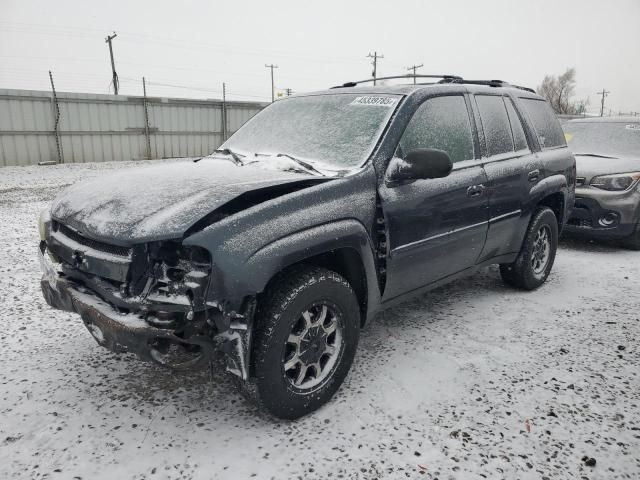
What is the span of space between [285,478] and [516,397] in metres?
1.46

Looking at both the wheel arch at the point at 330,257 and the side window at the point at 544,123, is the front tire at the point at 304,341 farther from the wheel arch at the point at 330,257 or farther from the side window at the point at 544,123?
the side window at the point at 544,123

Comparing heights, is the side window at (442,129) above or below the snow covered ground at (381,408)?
above

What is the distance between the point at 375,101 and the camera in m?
3.21

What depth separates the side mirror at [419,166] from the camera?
108 inches

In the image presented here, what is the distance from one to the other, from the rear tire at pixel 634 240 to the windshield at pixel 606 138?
1147 mm

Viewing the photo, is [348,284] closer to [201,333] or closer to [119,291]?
[201,333]

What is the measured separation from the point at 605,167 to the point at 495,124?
313 cm

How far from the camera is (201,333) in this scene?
7.04ft

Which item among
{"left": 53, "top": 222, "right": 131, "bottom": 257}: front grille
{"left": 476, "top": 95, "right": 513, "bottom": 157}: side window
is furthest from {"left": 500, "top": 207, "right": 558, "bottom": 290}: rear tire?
{"left": 53, "top": 222, "right": 131, "bottom": 257}: front grille

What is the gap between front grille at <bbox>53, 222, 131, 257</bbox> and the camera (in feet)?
7.32

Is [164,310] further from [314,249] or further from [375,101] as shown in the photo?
[375,101]

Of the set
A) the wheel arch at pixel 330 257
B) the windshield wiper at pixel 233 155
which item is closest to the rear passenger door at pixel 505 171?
the wheel arch at pixel 330 257

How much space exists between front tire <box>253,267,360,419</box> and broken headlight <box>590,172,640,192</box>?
15.8 feet

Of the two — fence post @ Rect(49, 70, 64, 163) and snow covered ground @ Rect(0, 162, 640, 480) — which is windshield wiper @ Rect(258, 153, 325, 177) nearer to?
snow covered ground @ Rect(0, 162, 640, 480)
